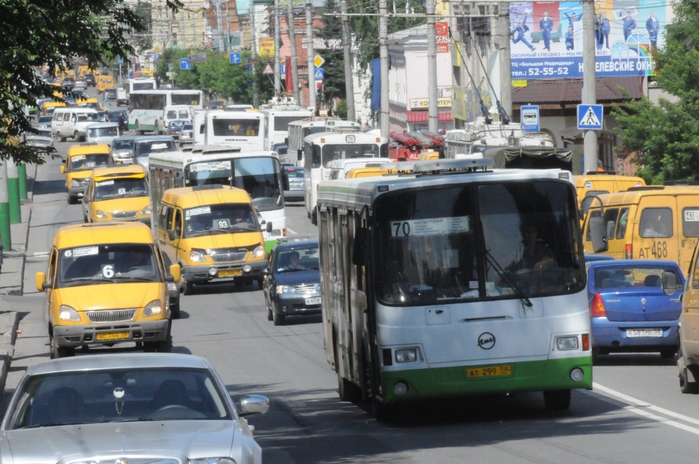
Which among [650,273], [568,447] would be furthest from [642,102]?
[568,447]

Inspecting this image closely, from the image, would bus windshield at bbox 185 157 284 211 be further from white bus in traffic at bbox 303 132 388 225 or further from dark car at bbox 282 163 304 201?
dark car at bbox 282 163 304 201

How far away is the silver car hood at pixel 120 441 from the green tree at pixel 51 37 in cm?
511

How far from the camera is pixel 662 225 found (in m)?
23.5

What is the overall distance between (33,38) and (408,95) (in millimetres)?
69914

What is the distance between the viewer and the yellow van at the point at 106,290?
1945 centimetres

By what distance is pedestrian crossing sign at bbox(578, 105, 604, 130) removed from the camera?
93.2 ft

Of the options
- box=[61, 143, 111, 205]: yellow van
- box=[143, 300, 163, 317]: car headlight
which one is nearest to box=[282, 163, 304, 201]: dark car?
box=[61, 143, 111, 205]: yellow van

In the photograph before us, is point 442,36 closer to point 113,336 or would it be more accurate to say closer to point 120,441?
point 113,336

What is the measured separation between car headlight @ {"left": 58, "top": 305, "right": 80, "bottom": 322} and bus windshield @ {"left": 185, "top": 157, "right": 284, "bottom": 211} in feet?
52.3

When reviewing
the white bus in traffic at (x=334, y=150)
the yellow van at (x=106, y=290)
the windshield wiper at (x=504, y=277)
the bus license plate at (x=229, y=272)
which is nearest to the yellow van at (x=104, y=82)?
the white bus in traffic at (x=334, y=150)

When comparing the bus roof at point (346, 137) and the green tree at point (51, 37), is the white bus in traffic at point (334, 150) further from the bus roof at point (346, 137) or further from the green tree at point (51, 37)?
the green tree at point (51, 37)

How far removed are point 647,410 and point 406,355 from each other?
2.68 metres

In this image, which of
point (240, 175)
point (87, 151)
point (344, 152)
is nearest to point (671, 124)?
point (240, 175)

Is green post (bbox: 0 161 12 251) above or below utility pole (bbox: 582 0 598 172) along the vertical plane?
below
